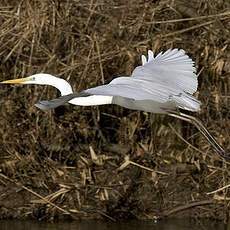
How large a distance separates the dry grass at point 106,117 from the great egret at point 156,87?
224 centimetres

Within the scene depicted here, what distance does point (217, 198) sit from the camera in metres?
8.28

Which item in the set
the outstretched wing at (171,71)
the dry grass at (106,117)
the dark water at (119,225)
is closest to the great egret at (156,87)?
the outstretched wing at (171,71)

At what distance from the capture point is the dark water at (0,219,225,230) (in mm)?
7848

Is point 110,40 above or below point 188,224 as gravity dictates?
above

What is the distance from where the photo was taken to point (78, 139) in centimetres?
905

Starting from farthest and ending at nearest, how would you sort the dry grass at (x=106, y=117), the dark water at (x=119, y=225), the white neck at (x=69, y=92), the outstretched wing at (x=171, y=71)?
the dry grass at (x=106, y=117) → the dark water at (x=119, y=225) → the white neck at (x=69, y=92) → the outstretched wing at (x=171, y=71)

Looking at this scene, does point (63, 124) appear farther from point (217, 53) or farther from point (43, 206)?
point (217, 53)

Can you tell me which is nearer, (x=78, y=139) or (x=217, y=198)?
(x=217, y=198)

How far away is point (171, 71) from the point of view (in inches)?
232

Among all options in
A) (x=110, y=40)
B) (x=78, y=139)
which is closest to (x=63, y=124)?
(x=78, y=139)

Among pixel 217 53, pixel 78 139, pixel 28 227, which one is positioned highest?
pixel 217 53

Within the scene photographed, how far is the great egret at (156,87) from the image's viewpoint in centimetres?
496

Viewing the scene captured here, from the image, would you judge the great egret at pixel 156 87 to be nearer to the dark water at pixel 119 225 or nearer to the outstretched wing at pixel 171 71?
the outstretched wing at pixel 171 71

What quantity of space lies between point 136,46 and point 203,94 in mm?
787
